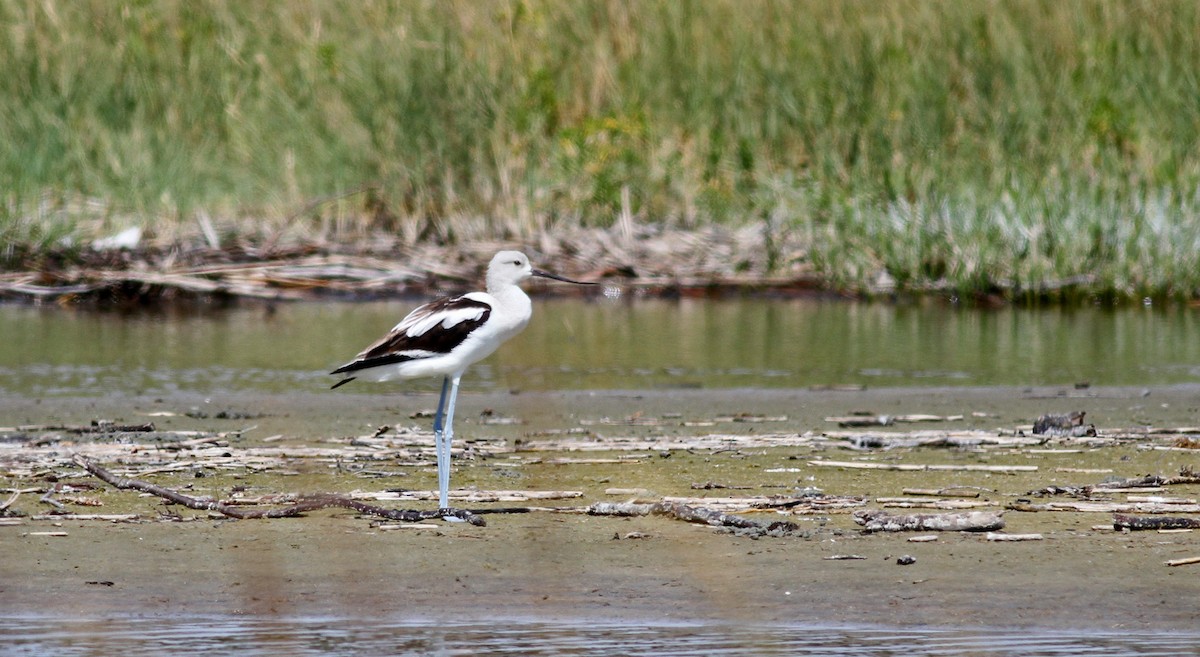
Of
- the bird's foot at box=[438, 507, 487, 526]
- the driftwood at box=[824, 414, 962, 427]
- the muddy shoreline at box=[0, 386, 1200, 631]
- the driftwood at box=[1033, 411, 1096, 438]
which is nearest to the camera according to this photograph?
the muddy shoreline at box=[0, 386, 1200, 631]

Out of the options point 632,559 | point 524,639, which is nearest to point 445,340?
point 632,559

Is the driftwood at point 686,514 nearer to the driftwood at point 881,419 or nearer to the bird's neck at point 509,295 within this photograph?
the bird's neck at point 509,295

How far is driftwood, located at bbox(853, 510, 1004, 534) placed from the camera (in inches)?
220

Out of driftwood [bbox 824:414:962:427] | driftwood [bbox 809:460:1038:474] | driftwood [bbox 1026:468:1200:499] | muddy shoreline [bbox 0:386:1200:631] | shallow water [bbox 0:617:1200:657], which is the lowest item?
shallow water [bbox 0:617:1200:657]

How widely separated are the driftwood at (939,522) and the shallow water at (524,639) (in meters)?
1.00

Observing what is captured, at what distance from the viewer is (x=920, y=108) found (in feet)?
49.5

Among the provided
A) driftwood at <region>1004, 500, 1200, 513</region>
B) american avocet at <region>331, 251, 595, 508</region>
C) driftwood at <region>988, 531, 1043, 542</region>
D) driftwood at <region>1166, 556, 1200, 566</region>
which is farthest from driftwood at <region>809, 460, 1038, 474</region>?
driftwood at <region>1166, 556, 1200, 566</region>

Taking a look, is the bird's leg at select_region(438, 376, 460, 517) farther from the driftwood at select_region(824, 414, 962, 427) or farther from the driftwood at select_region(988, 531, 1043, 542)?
the driftwood at select_region(824, 414, 962, 427)

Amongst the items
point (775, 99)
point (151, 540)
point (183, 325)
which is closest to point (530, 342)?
point (183, 325)

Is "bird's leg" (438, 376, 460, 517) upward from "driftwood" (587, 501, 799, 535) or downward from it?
upward

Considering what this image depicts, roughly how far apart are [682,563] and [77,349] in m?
6.76

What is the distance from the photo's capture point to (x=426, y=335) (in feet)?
20.8

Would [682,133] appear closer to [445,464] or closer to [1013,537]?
[445,464]

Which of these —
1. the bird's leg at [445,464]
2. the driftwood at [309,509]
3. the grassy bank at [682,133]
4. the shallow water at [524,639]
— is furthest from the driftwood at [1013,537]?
the grassy bank at [682,133]
